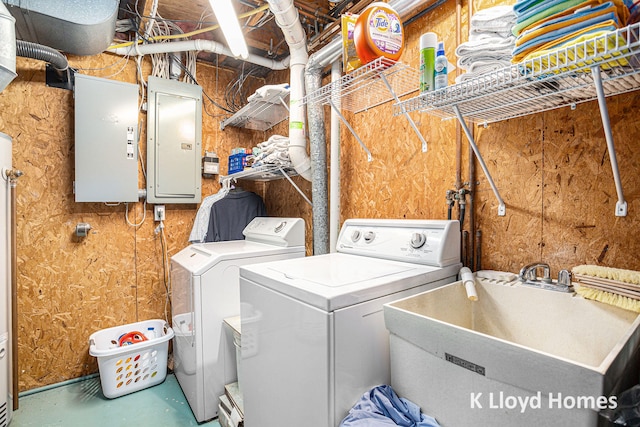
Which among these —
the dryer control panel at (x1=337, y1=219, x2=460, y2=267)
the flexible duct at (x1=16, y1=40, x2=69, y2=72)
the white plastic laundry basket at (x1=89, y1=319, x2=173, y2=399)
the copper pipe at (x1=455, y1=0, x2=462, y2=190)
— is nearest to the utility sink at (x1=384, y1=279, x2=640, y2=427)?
the dryer control panel at (x1=337, y1=219, x2=460, y2=267)

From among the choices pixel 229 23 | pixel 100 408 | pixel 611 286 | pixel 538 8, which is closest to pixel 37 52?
pixel 229 23

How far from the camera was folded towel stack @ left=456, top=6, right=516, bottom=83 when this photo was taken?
3.58 feet

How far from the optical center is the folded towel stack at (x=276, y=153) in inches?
95.1

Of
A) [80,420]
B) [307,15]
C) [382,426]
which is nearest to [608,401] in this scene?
[382,426]

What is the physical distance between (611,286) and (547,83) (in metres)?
0.69

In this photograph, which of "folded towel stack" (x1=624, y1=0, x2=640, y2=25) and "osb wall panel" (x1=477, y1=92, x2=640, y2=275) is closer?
"folded towel stack" (x1=624, y1=0, x2=640, y2=25)

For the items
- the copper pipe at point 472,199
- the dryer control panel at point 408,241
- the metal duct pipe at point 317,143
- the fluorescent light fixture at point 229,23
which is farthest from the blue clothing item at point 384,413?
the fluorescent light fixture at point 229,23

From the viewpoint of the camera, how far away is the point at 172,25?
2719mm

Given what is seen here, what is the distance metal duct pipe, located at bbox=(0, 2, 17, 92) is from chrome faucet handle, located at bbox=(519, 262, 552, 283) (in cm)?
246

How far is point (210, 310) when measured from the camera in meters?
2.08

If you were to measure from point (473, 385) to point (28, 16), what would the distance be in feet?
9.30

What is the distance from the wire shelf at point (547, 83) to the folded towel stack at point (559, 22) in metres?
0.03

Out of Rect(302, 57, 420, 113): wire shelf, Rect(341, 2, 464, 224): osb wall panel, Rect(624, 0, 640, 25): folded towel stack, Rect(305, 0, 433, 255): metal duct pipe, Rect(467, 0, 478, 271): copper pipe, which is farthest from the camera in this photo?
Rect(305, 0, 433, 255): metal duct pipe

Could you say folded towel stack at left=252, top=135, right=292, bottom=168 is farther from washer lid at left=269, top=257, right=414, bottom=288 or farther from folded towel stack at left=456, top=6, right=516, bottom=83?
folded towel stack at left=456, top=6, right=516, bottom=83
